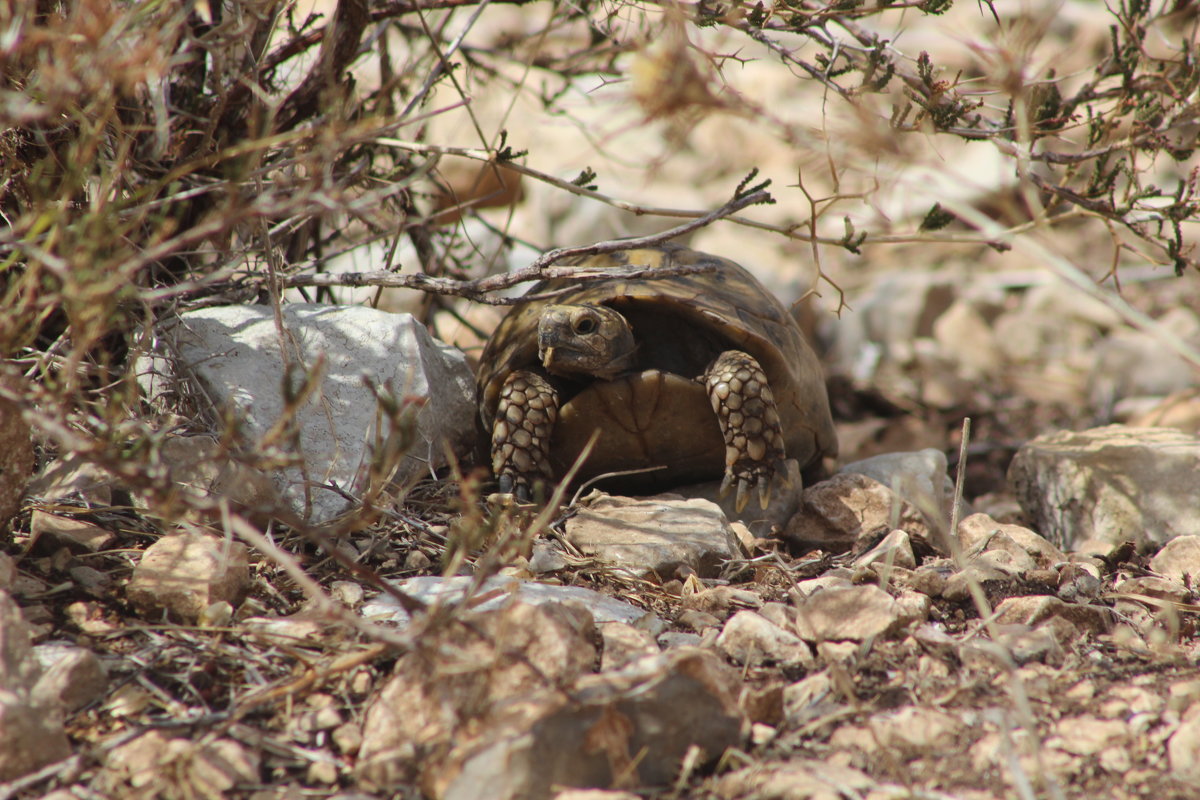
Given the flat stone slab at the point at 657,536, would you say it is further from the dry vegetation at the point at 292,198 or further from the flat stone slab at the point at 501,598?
the flat stone slab at the point at 501,598

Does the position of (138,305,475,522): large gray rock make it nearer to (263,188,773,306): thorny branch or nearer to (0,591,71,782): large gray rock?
(263,188,773,306): thorny branch

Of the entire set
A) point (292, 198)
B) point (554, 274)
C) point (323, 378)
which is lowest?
point (323, 378)

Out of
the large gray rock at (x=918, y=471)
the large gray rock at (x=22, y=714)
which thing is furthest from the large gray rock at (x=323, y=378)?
the large gray rock at (x=918, y=471)

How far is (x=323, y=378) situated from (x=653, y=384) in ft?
3.09

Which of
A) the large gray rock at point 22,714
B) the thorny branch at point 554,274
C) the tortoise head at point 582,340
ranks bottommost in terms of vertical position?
the large gray rock at point 22,714

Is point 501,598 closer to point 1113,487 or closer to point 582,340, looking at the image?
point 582,340

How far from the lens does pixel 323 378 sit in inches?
101

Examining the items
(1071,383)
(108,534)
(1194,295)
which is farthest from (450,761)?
(1194,295)

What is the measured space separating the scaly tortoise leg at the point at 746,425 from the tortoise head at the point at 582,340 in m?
0.31

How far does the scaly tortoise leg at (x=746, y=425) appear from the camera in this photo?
288 centimetres

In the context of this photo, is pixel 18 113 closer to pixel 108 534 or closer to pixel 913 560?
pixel 108 534

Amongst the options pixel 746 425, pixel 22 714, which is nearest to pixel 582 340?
pixel 746 425

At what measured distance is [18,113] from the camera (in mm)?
1511

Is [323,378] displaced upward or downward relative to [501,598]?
upward
